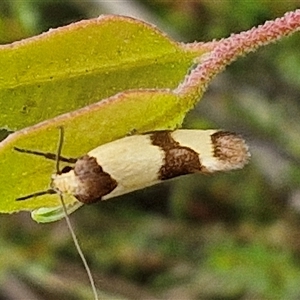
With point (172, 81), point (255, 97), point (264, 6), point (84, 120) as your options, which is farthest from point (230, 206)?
point (84, 120)

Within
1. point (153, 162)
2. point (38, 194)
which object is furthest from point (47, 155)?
point (153, 162)

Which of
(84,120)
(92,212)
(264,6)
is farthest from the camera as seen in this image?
(92,212)

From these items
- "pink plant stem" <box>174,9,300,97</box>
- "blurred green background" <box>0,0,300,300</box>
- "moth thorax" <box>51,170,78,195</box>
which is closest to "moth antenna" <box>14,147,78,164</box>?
"moth thorax" <box>51,170,78,195</box>

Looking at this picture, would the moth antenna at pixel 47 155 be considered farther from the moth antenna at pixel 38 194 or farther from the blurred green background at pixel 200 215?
the blurred green background at pixel 200 215

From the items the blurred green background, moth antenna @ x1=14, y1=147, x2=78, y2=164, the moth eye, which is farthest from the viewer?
the blurred green background

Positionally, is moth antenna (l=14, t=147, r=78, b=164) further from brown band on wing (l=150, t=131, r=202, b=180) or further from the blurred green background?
the blurred green background

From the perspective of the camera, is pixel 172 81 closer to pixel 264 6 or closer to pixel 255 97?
pixel 264 6

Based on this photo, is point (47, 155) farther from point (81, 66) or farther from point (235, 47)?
point (235, 47)
